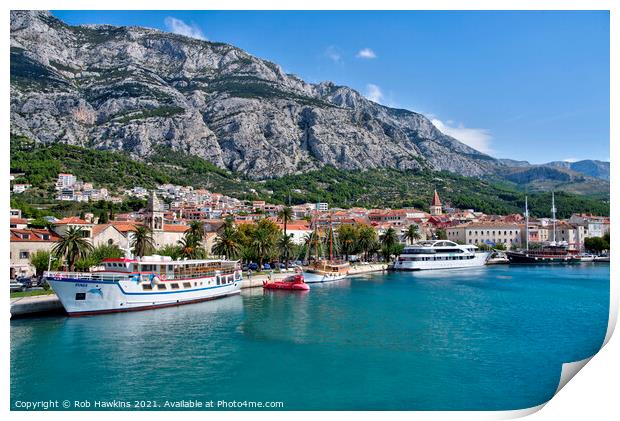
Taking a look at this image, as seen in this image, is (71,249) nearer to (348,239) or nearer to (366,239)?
(348,239)

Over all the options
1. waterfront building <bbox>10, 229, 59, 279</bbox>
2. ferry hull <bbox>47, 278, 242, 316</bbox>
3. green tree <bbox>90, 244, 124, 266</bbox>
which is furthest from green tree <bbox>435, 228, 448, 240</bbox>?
waterfront building <bbox>10, 229, 59, 279</bbox>

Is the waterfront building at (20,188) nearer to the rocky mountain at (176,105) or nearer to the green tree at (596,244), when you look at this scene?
the rocky mountain at (176,105)

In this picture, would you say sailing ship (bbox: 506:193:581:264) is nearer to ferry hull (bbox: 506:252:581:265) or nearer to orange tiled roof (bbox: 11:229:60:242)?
ferry hull (bbox: 506:252:581:265)

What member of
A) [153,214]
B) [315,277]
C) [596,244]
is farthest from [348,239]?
[596,244]

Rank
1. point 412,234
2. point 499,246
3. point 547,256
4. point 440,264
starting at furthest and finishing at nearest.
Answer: point 499,246
point 412,234
point 547,256
point 440,264

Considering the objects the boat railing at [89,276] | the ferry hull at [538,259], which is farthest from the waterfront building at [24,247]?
the ferry hull at [538,259]

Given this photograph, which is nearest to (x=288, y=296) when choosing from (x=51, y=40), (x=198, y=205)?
(x=198, y=205)
